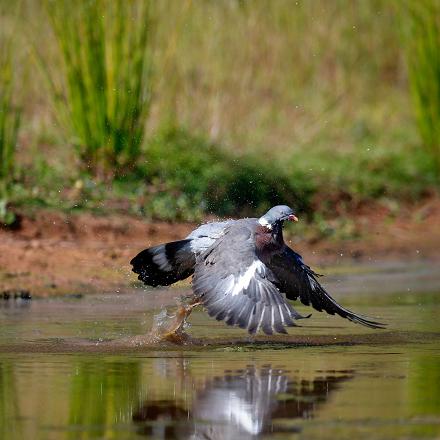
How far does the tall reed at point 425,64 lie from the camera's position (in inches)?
500

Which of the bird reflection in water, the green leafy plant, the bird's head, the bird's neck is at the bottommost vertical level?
the bird reflection in water

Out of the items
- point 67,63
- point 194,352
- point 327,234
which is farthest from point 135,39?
point 194,352

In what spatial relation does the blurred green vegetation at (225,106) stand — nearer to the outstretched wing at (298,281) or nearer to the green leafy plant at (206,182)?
the green leafy plant at (206,182)

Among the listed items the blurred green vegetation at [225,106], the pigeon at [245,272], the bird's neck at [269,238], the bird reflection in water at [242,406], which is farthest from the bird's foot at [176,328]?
the blurred green vegetation at [225,106]

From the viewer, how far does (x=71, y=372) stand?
6.20m

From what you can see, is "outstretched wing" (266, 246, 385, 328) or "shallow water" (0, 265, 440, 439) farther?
"outstretched wing" (266, 246, 385, 328)

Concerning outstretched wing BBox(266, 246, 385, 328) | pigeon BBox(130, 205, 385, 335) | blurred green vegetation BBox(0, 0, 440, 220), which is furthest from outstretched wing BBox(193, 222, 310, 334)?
blurred green vegetation BBox(0, 0, 440, 220)

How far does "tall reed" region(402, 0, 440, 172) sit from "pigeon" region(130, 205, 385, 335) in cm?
552

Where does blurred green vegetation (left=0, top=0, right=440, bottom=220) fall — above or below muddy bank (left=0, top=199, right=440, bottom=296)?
above

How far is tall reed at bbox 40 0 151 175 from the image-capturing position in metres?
11.2

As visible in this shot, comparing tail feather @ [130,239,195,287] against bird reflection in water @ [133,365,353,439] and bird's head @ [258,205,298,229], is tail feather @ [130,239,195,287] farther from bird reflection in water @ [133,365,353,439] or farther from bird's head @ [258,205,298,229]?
bird reflection in water @ [133,365,353,439]

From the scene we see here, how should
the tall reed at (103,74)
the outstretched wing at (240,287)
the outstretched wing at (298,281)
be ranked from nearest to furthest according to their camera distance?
the outstretched wing at (240,287) < the outstretched wing at (298,281) < the tall reed at (103,74)

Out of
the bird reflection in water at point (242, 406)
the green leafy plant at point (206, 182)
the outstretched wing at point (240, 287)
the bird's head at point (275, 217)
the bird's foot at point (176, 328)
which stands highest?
the green leafy plant at point (206, 182)

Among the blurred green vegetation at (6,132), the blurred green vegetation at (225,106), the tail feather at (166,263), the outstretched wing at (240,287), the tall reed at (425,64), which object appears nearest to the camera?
the outstretched wing at (240,287)
